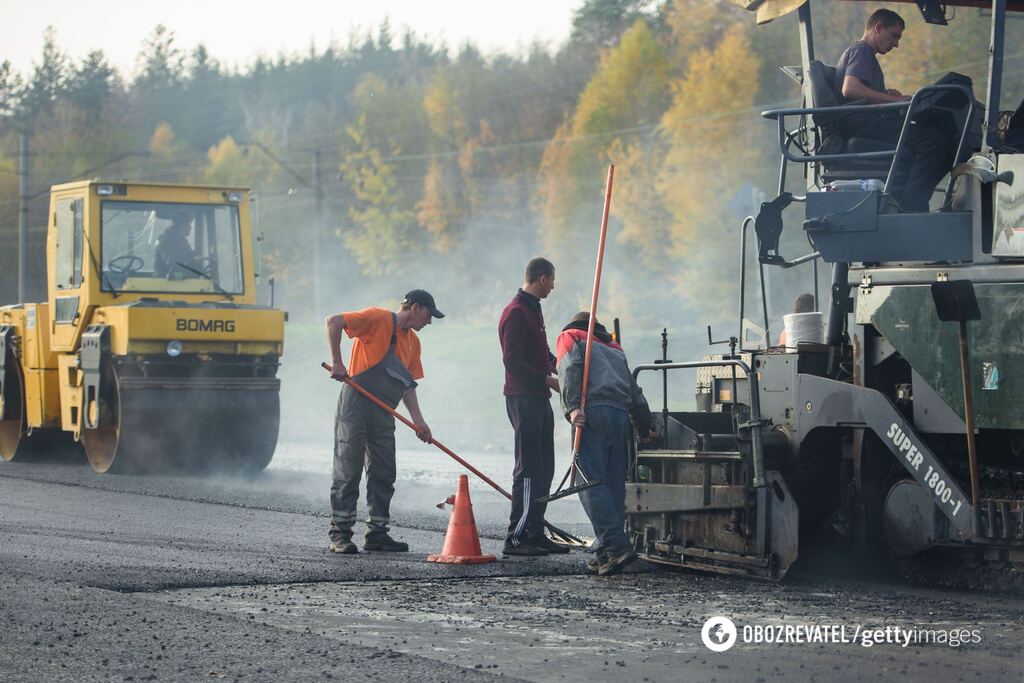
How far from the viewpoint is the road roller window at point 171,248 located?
52.0ft

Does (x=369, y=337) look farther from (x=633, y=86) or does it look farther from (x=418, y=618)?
(x=633, y=86)

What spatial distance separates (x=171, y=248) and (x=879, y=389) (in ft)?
32.8

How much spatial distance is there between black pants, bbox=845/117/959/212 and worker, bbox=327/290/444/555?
10.6 feet

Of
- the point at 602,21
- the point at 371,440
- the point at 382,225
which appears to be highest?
the point at 602,21

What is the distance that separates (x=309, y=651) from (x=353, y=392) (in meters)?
3.92

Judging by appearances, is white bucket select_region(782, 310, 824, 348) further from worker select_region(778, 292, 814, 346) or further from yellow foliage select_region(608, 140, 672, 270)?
yellow foliage select_region(608, 140, 672, 270)

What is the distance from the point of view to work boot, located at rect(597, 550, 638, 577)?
8.21 m

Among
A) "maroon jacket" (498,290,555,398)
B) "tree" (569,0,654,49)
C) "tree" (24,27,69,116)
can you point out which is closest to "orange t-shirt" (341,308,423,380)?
"maroon jacket" (498,290,555,398)

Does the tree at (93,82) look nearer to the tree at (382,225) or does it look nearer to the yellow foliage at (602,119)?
the tree at (382,225)

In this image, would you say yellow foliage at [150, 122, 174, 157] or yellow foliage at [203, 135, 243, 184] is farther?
yellow foliage at [150, 122, 174, 157]

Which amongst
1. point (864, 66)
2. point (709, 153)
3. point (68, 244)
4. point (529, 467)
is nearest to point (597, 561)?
point (529, 467)

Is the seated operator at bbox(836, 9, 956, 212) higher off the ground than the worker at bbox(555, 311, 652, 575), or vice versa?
the seated operator at bbox(836, 9, 956, 212)

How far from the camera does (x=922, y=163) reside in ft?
25.3

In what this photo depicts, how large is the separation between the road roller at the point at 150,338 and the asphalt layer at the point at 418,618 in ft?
16.3
